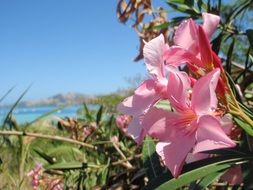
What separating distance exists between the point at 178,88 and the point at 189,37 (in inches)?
2.7

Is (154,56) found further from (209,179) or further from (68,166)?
(68,166)

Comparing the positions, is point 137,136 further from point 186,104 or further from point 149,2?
point 149,2

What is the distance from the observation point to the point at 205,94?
43 cm

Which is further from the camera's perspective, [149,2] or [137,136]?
[149,2]

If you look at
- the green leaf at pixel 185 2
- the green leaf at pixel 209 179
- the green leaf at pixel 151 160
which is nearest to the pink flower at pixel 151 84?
the green leaf at pixel 209 179

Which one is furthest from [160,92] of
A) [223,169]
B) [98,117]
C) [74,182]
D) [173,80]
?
[98,117]

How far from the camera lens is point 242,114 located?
1.65 feet

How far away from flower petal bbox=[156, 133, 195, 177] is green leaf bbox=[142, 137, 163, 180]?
254 millimetres

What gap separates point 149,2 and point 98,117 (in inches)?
24.9

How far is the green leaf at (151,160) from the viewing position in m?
0.72

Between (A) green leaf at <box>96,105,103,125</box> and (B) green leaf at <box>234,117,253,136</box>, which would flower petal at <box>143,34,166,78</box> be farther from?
(A) green leaf at <box>96,105,103,125</box>

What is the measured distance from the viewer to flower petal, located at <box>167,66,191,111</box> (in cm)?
46

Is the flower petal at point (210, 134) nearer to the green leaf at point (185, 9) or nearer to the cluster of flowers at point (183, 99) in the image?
the cluster of flowers at point (183, 99)

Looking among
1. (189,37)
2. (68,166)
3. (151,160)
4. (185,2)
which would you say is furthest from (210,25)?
(68,166)
